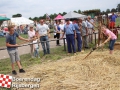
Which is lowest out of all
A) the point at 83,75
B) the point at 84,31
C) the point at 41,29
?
the point at 83,75

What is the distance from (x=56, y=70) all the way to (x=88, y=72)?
1.06 metres

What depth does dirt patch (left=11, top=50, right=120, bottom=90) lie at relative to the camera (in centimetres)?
502

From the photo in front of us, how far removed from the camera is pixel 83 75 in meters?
5.73

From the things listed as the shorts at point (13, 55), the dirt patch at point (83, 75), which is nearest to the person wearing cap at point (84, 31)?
the dirt patch at point (83, 75)

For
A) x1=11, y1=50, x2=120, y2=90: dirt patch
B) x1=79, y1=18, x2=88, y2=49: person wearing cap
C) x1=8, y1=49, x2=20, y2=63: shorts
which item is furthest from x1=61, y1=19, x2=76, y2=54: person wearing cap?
x1=8, y1=49, x2=20, y2=63: shorts

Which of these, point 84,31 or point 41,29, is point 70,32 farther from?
point 84,31

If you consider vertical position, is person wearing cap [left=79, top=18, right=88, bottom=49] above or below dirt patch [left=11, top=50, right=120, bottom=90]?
above

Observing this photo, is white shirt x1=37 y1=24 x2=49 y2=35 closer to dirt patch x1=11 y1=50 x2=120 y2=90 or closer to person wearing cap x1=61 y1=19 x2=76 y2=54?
person wearing cap x1=61 y1=19 x2=76 y2=54

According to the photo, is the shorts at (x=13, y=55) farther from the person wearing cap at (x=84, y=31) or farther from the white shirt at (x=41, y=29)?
the person wearing cap at (x=84, y=31)

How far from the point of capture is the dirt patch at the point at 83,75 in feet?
16.5

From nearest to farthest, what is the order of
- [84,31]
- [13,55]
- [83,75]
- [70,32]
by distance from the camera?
1. [83,75]
2. [13,55]
3. [70,32]
4. [84,31]

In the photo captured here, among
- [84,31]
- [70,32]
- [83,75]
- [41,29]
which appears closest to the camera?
[83,75]

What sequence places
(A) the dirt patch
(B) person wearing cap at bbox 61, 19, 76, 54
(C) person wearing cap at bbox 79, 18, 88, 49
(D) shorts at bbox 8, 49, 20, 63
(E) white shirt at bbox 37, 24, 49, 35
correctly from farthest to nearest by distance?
1. (C) person wearing cap at bbox 79, 18, 88, 49
2. (E) white shirt at bbox 37, 24, 49, 35
3. (B) person wearing cap at bbox 61, 19, 76, 54
4. (D) shorts at bbox 8, 49, 20, 63
5. (A) the dirt patch

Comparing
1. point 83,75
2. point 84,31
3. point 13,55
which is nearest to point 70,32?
point 84,31
